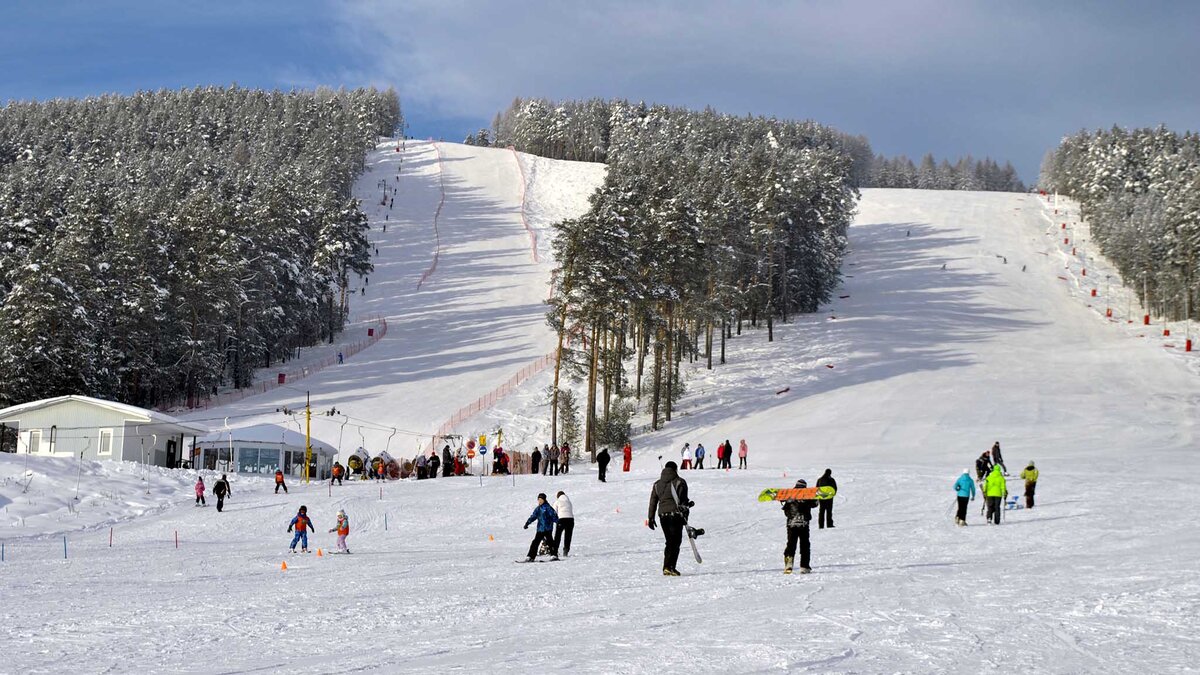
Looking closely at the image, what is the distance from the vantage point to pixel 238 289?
67.1m

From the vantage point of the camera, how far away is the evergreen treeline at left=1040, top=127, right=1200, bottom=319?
85375 mm

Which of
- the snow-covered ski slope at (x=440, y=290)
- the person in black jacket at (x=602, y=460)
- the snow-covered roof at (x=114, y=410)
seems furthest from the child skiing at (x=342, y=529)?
the snow-covered ski slope at (x=440, y=290)

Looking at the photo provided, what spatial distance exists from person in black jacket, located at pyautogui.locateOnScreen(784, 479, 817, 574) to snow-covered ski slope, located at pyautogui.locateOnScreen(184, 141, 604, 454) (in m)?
40.9

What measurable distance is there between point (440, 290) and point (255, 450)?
50685mm

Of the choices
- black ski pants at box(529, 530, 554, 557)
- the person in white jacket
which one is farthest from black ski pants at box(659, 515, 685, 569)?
the person in white jacket

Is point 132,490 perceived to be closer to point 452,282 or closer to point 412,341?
point 412,341

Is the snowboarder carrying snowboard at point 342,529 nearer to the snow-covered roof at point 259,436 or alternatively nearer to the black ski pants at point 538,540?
the black ski pants at point 538,540

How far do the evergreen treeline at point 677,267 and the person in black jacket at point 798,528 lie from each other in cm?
3489

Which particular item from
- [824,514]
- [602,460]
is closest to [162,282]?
[602,460]

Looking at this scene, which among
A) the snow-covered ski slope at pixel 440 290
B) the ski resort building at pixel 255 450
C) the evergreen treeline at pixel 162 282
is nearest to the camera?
the ski resort building at pixel 255 450

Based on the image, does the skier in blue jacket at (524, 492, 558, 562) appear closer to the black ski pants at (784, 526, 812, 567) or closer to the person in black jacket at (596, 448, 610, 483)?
the black ski pants at (784, 526, 812, 567)

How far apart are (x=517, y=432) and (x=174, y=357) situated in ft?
75.4

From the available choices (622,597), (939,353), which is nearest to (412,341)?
(939,353)

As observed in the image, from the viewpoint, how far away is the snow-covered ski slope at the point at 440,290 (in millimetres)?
61844
